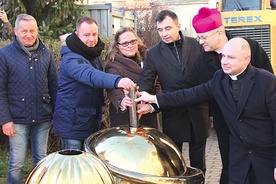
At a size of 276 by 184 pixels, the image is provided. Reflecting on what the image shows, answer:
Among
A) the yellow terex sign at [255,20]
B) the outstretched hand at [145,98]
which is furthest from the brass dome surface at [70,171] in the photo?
the yellow terex sign at [255,20]

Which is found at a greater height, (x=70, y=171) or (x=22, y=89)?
(x=22, y=89)

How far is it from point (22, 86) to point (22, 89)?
3 centimetres

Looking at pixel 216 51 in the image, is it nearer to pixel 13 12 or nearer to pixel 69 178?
pixel 69 178

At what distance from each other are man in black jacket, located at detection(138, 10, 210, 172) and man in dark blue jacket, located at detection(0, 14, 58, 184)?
986 millimetres

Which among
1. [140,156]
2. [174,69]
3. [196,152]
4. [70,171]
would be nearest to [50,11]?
[174,69]

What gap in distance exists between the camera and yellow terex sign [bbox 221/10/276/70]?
8.31m

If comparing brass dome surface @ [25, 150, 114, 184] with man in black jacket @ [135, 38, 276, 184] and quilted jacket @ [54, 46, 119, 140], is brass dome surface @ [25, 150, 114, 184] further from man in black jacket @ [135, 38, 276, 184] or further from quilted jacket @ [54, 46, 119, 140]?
quilted jacket @ [54, 46, 119, 140]

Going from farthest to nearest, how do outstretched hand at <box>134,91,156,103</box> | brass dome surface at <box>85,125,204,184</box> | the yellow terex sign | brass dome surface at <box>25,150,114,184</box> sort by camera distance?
the yellow terex sign, outstretched hand at <box>134,91,156,103</box>, brass dome surface at <box>85,125,204,184</box>, brass dome surface at <box>25,150,114,184</box>

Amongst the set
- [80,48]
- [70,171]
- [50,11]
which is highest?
[50,11]

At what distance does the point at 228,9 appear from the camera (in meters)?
9.25

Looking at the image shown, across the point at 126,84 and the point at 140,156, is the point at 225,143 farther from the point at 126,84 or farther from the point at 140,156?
the point at 140,156

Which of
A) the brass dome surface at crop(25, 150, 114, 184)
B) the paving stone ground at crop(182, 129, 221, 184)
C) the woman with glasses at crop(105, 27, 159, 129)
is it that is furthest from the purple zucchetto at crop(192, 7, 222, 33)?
the brass dome surface at crop(25, 150, 114, 184)

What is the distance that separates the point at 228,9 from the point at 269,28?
1170mm

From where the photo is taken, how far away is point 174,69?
392cm
